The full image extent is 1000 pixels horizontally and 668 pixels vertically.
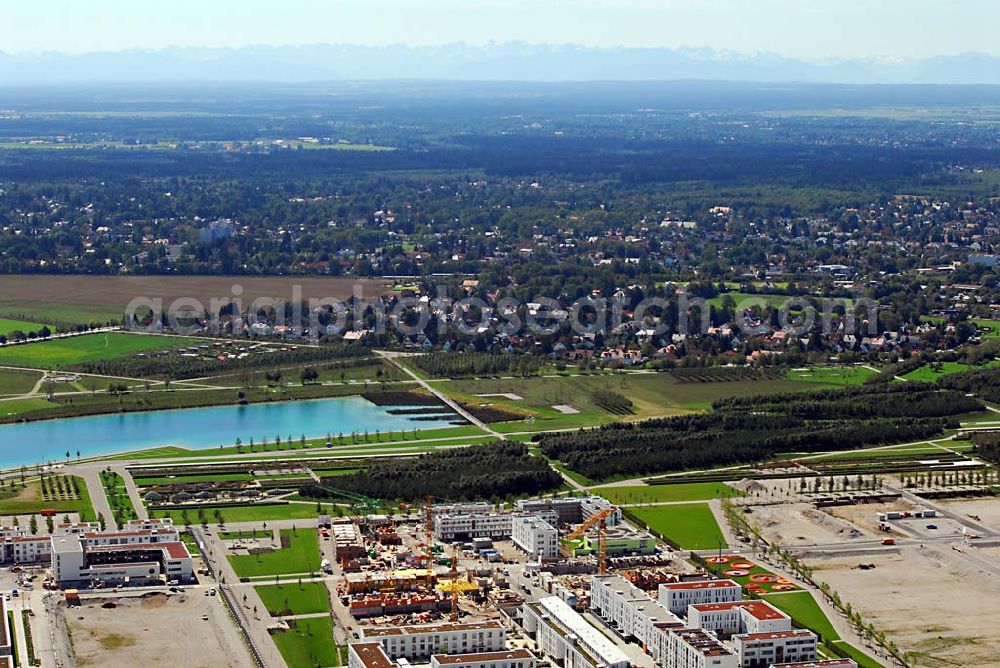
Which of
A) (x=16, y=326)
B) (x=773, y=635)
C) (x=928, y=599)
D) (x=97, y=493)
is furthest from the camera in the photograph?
(x=16, y=326)

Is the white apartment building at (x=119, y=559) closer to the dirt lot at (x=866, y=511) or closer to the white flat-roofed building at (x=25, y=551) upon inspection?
the white flat-roofed building at (x=25, y=551)

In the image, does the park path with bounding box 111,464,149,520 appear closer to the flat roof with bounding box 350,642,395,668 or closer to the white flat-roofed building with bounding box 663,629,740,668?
the flat roof with bounding box 350,642,395,668

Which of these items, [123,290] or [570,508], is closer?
[570,508]

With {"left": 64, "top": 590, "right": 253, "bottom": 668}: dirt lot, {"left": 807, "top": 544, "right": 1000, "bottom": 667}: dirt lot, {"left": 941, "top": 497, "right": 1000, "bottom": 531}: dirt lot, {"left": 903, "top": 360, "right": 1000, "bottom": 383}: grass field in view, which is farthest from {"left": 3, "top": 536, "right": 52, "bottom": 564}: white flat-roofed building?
{"left": 903, "top": 360, "right": 1000, "bottom": 383}: grass field

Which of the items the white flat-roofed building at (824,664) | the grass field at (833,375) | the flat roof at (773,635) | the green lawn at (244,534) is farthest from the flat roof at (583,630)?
the grass field at (833,375)

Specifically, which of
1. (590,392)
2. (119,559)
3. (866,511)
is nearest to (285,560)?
(119,559)

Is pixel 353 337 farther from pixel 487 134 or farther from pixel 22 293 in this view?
pixel 487 134

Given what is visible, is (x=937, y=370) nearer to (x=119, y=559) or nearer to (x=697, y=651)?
(x=697, y=651)
